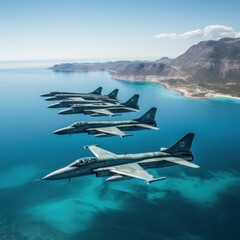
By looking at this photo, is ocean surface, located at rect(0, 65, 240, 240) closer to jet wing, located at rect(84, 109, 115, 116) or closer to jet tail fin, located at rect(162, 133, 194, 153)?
jet wing, located at rect(84, 109, 115, 116)

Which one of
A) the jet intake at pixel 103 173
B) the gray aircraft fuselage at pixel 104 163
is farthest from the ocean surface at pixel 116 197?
the jet intake at pixel 103 173

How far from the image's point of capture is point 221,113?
194 metres

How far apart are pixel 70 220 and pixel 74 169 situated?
1521 centimetres

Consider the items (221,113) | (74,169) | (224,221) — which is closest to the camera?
(74,169)

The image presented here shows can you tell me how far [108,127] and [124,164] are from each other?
3600 cm

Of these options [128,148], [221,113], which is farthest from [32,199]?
[221,113]

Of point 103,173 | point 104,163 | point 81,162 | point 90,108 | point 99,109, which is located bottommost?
point 103,173

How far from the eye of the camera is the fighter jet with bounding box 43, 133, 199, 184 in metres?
62.9

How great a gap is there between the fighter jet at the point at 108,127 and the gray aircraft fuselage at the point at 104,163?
22525 millimetres

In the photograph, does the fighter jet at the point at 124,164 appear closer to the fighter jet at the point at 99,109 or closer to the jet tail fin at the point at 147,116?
the jet tail fin at the point at 147,116

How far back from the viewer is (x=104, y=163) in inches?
2638

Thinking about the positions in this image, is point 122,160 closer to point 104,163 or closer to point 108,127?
point 104,163

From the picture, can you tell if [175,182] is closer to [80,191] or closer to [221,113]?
[80,191]

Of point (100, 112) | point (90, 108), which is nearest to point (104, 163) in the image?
point (100, 112)
